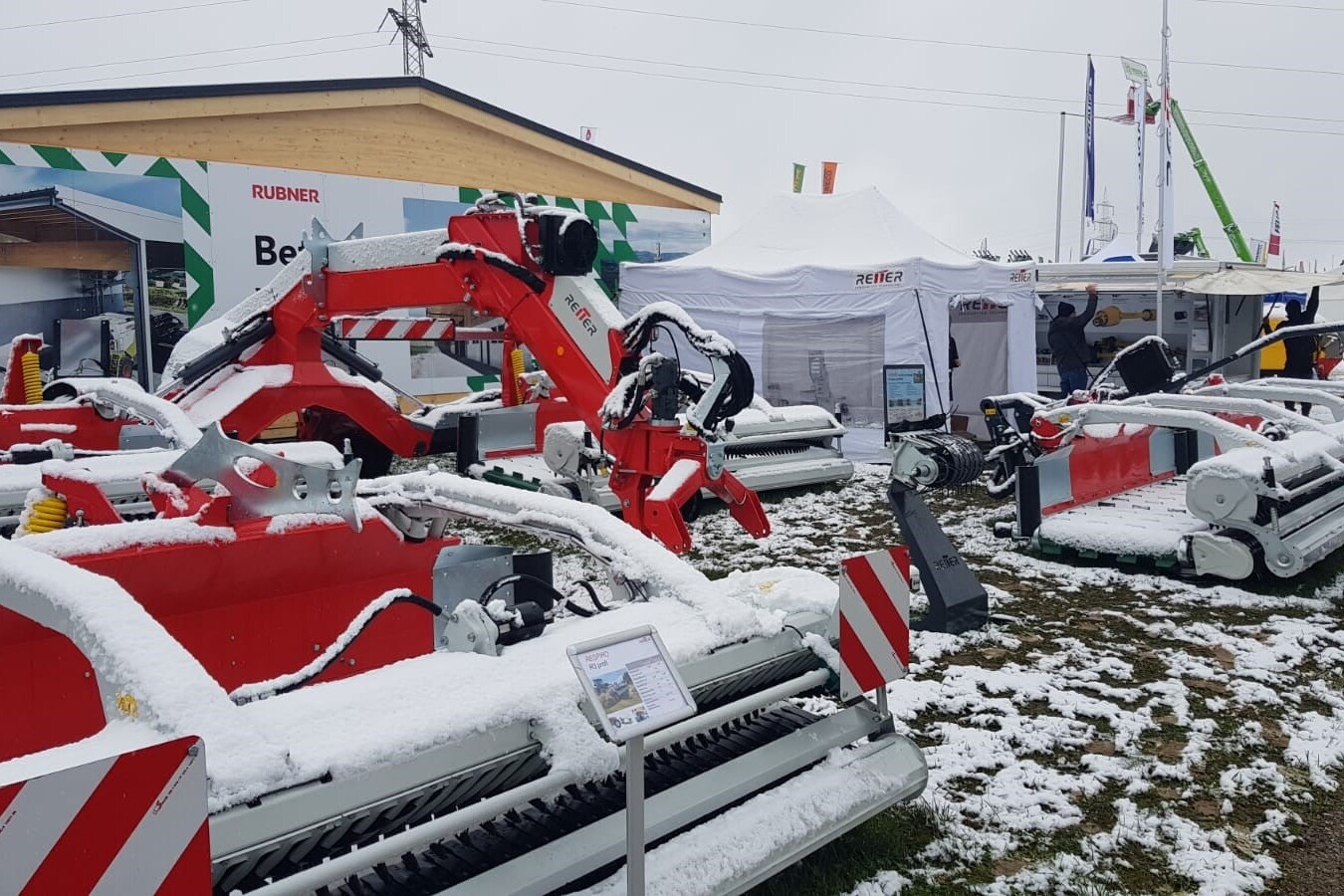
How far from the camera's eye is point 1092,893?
9.56 feet

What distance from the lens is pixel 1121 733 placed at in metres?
4.00

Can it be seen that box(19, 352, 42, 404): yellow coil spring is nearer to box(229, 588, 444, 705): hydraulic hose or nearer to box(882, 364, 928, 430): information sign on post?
box(229, 588, 444, 705): hydraulic hose

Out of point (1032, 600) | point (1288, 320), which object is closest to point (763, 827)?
point (1032, 600)

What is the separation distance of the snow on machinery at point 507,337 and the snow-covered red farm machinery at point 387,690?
16 centimetres

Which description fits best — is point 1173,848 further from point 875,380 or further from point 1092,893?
point 875,380

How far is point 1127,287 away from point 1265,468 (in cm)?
1028

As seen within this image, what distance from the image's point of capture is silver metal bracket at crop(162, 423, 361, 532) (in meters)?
3.01

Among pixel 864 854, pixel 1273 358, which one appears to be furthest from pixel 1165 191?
pixel 864 854

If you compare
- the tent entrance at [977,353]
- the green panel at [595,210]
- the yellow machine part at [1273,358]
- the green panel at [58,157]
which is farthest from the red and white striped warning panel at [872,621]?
the yellow machine part at [1273,358]

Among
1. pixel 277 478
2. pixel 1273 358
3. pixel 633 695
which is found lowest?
pixel 633 695

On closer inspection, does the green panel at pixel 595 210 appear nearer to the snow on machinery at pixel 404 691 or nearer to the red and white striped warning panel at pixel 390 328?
the red and white striped warning panel at pixel 390 328

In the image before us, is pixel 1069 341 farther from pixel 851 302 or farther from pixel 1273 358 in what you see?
pixel 1273 358

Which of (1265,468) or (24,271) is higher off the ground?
(24,271)

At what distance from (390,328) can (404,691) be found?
579 cm
